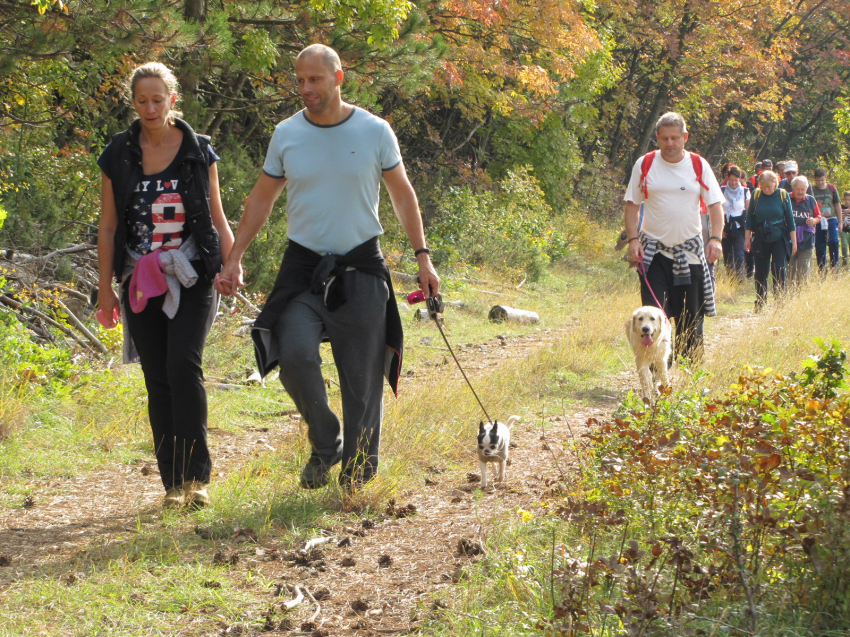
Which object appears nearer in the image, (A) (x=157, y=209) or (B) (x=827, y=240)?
(A) (x=157, y=209)

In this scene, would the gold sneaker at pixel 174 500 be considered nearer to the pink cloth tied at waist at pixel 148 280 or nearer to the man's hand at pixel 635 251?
the pink cloth tied at waist at pixel 148 280

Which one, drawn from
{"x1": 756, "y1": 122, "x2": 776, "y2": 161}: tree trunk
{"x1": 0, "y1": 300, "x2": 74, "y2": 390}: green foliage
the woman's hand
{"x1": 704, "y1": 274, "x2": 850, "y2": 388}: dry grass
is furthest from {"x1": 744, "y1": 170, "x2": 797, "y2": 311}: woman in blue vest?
{"x1": 756, "y1": 122, "x2": 776, "y2": 161}: tree trunk

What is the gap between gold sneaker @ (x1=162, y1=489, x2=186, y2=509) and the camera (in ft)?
14.9

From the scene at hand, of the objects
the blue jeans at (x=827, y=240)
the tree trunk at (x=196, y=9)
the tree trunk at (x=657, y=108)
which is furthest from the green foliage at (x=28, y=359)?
the tree trunk at (x=657, y=108)

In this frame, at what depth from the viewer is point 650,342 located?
6.77m

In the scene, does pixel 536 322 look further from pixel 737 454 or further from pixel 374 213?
pixel 737 454

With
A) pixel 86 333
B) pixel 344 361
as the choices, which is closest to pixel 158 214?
pixel 344 361

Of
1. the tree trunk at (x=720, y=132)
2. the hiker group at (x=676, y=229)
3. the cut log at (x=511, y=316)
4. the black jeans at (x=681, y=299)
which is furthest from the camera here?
the tree trunk at (x=720, y=132)

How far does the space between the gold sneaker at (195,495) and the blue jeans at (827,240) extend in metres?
13.1

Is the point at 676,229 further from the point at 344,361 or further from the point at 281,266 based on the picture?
the point at 281,266

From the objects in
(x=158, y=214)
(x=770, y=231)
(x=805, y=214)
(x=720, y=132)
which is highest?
(x=720, y=132)

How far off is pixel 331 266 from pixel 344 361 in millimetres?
489

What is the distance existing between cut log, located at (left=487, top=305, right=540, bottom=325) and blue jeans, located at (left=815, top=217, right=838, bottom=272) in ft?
19.7

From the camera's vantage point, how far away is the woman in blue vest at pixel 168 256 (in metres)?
4.50
